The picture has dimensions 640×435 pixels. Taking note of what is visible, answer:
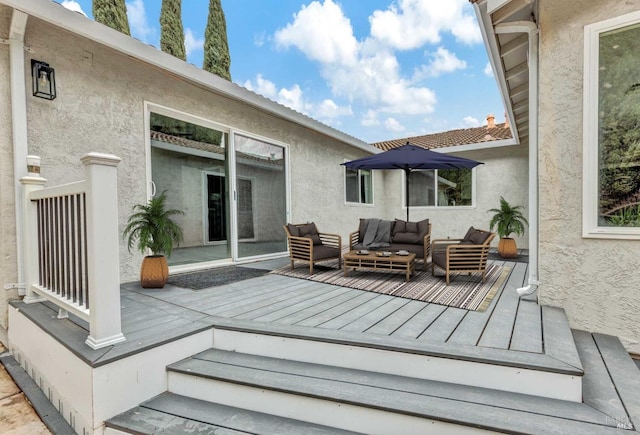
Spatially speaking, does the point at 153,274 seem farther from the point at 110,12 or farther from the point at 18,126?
the point at 110,12

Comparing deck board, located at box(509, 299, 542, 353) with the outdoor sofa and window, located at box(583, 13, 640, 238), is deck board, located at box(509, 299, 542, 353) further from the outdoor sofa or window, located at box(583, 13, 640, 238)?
the outdoor sofa

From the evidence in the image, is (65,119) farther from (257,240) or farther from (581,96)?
(581,96)

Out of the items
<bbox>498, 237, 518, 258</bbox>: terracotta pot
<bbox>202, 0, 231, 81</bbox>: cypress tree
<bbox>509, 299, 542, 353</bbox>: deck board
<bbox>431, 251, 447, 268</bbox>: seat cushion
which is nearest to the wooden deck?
<bbox>509, 299, 542, 353</bbox>: deck board

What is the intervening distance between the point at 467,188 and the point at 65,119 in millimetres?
9083

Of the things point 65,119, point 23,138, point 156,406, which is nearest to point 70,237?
point 156,406

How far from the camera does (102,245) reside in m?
2.02

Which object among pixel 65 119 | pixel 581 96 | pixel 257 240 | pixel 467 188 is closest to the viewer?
pixel 581 96

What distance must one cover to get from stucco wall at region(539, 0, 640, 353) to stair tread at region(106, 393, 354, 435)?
99.4 inches

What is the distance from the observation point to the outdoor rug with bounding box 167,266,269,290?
4008 mm

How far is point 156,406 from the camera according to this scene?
2066 millimetres

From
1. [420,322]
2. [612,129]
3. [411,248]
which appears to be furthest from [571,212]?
[411,248]

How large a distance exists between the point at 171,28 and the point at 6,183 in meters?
11.0

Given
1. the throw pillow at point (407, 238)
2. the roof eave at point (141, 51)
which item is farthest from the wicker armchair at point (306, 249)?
the roof eave at point (141, 51)

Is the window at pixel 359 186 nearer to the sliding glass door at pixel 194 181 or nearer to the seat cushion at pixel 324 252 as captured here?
the seat cushion at pixel 324 252
